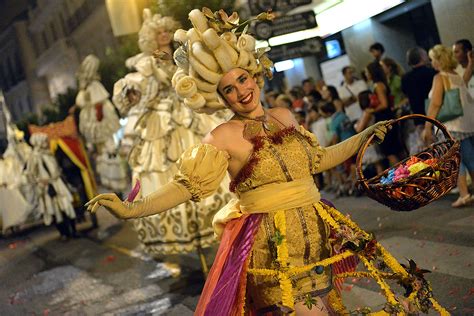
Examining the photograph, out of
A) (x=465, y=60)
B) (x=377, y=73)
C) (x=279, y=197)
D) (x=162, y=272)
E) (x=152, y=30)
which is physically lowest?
A: (x=162, y=272)

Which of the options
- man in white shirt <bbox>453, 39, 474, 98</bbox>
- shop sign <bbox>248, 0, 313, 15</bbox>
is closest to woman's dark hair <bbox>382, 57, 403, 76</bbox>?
man in white shirt <bbox>453, 39, 474, 98</bbox>

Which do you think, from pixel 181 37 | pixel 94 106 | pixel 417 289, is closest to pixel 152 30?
pixel 181 37

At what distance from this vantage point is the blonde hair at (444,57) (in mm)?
6957

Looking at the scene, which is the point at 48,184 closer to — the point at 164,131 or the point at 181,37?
the point at 164,131

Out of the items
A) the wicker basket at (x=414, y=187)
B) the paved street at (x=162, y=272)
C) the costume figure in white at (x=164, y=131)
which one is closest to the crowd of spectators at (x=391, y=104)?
the paved street at (x=162, y=272)

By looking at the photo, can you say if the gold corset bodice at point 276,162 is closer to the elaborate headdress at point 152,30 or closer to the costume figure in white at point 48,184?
the elaborate headdress at point 152,30

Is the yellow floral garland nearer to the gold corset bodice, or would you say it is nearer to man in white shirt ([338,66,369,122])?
the gold corset bodice

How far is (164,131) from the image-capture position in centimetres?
652

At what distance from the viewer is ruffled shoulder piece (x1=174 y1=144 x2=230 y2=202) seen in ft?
11.1

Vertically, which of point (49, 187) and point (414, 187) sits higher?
point (49, 187)

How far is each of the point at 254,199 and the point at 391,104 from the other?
567cm

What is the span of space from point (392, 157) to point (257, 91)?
553cm

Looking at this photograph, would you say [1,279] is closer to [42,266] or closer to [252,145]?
[42,266]

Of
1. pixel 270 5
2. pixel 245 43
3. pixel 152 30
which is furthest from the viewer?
pixel 270 5
